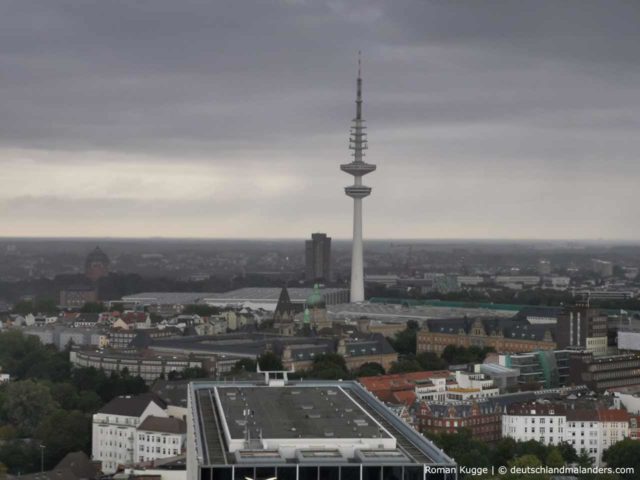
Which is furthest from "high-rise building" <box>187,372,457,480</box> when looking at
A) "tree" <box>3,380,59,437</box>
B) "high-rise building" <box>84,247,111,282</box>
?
"high-rise building" <box>84,247,111,282</box>

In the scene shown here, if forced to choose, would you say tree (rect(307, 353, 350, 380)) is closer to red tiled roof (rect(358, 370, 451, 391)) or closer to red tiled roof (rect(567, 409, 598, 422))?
red tiled roof (rect(358, 370, 451, 391))

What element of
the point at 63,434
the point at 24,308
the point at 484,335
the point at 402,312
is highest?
the point at 402,312

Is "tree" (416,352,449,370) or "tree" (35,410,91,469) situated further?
"tree" (416,352,449,370)

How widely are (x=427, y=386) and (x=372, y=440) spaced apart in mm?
29463

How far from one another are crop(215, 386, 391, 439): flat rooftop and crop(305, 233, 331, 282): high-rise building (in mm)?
132981

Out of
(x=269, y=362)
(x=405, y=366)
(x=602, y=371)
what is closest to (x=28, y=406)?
(x=269, y=362)

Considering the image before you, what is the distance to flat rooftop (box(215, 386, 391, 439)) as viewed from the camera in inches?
1241

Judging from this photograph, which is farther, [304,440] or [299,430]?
[299,430]

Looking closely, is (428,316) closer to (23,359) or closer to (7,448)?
(23,359)

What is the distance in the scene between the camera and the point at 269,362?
6938 cm

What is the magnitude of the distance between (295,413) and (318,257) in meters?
141

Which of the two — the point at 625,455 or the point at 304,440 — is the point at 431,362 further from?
the point at 304,440

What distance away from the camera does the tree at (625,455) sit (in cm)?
4588

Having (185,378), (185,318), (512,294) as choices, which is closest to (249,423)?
(185,378)
